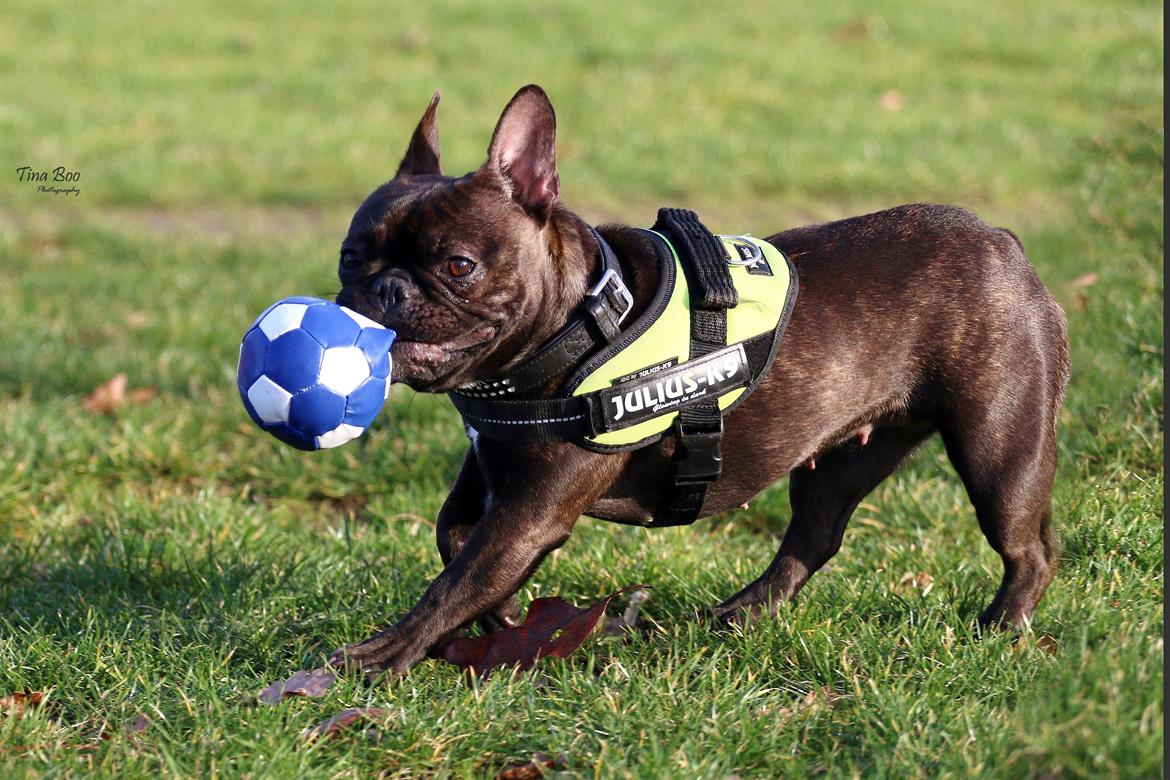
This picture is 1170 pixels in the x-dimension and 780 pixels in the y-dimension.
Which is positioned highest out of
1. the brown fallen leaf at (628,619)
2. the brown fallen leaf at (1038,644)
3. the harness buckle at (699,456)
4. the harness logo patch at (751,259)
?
the harness logo patch at (751,259)

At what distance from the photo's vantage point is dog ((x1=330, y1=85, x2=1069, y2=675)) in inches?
126

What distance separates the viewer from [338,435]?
10.1 feet

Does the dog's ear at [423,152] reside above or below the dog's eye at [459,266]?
above

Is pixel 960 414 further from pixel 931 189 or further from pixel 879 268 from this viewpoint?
pixel 931 189

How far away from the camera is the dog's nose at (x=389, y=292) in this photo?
124 inches

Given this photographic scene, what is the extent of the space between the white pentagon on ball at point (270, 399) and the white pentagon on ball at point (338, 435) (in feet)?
0.34

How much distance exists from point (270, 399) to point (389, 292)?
15.1 inches

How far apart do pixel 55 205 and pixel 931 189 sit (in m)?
5.83

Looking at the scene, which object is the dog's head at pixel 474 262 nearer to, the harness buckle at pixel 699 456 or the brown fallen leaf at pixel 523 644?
the harness buckle at pixel 699 456

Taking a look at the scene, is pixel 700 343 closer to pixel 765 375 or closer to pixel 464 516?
pixel 765 375

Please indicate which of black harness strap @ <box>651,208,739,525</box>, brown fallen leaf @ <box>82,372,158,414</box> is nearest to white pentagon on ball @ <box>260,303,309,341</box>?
black harness strap @ <box>651,208,739,525</box>

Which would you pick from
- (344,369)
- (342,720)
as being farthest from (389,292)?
(342,720)

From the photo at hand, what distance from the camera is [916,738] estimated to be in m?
2.85

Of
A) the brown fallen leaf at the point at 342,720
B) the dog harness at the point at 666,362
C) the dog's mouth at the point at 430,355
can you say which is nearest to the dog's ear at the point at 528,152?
the dog harness at the point at 666,362
